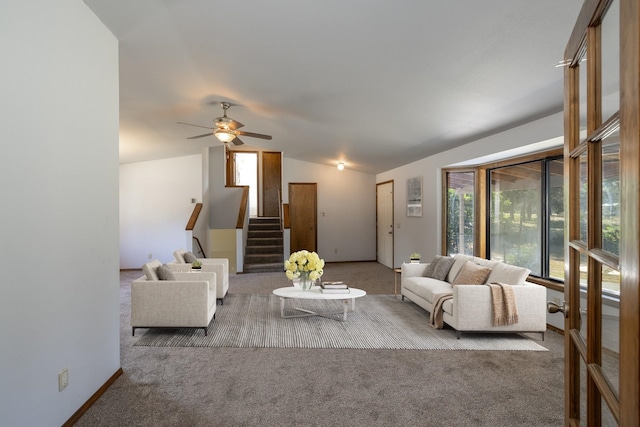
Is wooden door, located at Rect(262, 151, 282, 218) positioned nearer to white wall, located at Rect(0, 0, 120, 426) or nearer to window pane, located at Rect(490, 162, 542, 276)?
window pane, located at Rect(490, 162, 542, 276)

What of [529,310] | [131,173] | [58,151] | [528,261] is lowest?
[529,310]

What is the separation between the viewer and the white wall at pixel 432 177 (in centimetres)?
405

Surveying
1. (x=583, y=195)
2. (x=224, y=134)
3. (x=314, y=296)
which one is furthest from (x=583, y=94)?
(x=224, y=134)

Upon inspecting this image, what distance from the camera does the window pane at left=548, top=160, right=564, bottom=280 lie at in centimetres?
447

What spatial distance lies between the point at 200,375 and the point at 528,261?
4248mm

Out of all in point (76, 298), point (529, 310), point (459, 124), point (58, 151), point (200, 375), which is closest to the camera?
point (58, 151)

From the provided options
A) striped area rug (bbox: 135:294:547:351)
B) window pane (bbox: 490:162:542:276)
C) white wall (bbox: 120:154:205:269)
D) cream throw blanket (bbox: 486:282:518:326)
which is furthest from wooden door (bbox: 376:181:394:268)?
cream throw blanket (bbox: 486:282:518:326)

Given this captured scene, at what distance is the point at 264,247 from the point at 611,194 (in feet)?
27.5

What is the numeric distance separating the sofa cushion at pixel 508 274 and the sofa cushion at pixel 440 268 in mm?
862

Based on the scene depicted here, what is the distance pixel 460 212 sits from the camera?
6320 millimetres

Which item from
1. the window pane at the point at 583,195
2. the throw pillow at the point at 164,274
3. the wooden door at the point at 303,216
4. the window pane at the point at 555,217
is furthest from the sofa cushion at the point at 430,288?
the wooden door at the point at 303,216

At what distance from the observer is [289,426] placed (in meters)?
2.34

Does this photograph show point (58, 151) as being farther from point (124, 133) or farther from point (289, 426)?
point (124, 133)

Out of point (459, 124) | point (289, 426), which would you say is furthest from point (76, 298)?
point (459, 124)
